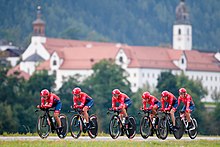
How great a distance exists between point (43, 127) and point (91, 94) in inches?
5234

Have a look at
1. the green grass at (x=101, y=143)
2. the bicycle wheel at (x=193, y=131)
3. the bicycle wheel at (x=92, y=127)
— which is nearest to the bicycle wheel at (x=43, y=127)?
the bicycle wheel at (x=92, y=127)

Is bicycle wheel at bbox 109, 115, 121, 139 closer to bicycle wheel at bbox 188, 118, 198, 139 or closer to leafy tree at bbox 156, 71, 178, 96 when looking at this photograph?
bicycle wheel at bbox 188, 118, 198, 139

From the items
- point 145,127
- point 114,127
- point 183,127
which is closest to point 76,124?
point 114,127

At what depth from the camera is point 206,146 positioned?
35625 millimetres

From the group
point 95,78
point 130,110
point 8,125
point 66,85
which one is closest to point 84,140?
point 8,125

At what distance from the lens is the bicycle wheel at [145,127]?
126 feet

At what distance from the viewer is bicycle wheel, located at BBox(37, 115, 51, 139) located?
3719cm

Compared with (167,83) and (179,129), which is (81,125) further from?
(167,83)

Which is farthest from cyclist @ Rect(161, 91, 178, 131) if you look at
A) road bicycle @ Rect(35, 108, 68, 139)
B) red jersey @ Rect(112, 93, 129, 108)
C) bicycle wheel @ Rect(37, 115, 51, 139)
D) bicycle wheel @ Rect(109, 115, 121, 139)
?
bicycle wheel @ Rect(37, 115, 51, 139)

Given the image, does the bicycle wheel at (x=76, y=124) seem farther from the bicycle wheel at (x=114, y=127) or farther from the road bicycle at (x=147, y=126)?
the road bicycle at (x=147, y=126)

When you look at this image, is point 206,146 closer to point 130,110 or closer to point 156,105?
point 156,105

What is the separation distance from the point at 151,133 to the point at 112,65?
15585cm

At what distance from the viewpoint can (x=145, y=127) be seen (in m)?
38.5

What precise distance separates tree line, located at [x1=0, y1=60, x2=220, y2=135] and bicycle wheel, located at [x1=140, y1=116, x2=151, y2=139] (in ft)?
163
